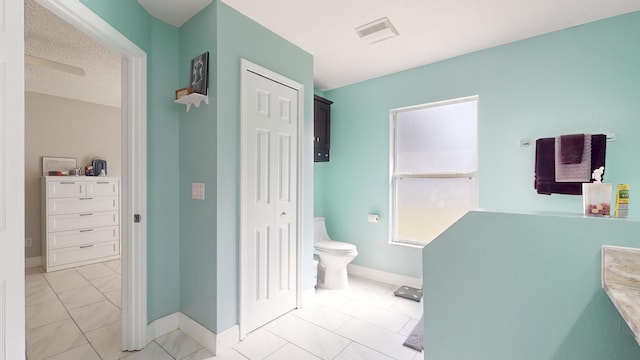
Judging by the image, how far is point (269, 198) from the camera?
7.38 ft

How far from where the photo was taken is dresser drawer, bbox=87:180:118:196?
381cm

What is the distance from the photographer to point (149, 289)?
2.00 meters

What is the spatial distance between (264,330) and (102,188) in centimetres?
345

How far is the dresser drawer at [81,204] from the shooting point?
352cm

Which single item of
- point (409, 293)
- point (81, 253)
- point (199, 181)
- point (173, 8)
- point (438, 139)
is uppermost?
point (173, 8)

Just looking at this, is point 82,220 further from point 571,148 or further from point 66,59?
point 571,148

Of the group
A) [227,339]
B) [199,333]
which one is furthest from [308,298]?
[199,333]

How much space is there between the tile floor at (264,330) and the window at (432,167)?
2.74ft

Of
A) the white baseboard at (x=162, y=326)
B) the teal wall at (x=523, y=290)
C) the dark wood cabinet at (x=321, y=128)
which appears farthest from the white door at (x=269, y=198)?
the teal wall at (x=523, y=290)

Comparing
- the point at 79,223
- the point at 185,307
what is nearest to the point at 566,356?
the point at 185,307

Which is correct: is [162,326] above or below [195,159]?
below

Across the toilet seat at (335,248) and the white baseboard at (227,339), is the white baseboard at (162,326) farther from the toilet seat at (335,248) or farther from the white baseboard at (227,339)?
the toilet seat at (335,248)

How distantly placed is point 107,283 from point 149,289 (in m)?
1.73
